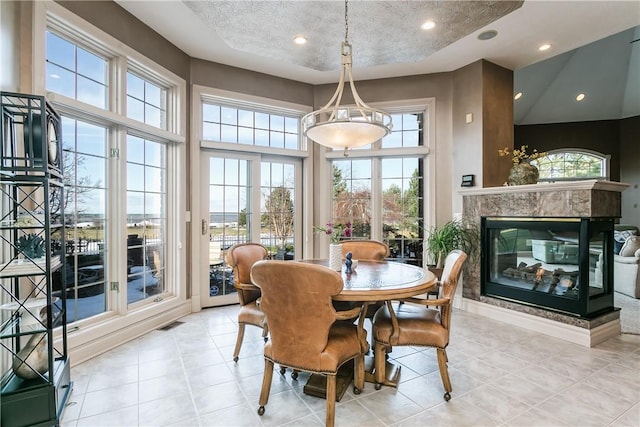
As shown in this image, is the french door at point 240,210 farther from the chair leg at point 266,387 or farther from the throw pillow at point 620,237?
the throw pillow at point 620,237

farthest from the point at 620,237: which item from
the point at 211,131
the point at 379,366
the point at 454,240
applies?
the point at 211,131

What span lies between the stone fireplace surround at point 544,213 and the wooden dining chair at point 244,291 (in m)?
2.79

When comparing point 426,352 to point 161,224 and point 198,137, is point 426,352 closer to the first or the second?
point 161,224

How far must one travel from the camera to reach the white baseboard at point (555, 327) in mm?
3121

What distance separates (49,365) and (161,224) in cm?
211

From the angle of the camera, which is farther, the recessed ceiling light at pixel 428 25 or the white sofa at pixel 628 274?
the white sofa at pixel 628 274

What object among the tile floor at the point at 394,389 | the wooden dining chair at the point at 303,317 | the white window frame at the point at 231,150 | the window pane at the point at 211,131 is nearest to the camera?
the wooden dining chair at the point at 303,317

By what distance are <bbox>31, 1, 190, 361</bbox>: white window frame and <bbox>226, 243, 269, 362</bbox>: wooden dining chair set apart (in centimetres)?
121

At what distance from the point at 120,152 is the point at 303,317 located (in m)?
2.57

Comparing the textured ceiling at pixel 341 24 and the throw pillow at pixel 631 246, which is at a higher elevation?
the textured ceiling at pixel 341 24

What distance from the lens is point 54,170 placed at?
2.10 m

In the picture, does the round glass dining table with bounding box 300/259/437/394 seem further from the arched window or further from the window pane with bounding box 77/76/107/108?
the arched window

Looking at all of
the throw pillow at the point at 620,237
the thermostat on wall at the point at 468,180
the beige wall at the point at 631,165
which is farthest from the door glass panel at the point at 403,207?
the beige wall at the point at 631,165

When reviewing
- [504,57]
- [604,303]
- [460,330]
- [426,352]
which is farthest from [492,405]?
[504,57]
